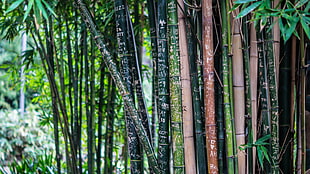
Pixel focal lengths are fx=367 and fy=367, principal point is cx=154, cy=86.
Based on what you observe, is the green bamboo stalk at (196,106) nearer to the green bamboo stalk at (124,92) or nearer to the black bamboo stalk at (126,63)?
the green bamboo stalk at (124,92)

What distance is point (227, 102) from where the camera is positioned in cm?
120

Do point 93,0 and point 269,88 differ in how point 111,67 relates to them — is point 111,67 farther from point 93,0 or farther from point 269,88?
point 93,0

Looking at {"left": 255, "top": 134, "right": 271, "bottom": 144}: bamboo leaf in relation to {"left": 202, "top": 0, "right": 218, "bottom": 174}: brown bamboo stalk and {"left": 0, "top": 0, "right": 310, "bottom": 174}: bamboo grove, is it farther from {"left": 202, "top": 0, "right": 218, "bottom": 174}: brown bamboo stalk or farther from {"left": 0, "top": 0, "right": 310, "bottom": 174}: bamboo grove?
{"left": 202, "top": 0, "right": 218, "bottom": 174}: brown bamboo stalk

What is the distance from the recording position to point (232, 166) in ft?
3.94

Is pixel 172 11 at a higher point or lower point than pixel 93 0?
lower

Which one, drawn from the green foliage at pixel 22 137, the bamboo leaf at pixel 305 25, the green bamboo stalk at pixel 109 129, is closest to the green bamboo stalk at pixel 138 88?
the bamboo leaf at pixel 305 25

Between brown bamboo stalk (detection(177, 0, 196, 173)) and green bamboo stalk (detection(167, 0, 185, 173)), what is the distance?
44 mm

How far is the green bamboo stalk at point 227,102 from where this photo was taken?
119cm

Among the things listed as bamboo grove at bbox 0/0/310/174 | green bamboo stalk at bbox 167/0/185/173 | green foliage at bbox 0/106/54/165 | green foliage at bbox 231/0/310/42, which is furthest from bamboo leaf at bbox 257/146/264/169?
green foliage at bbox 0/106/54/165

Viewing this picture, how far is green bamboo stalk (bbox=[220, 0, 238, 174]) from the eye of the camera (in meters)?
1.19

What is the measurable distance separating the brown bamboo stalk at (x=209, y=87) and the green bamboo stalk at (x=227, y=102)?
0.04 metres

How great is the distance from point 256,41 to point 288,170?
48cm

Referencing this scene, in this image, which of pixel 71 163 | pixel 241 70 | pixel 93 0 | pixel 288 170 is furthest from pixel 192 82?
pixel 71 163

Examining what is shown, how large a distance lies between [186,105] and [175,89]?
9cm
